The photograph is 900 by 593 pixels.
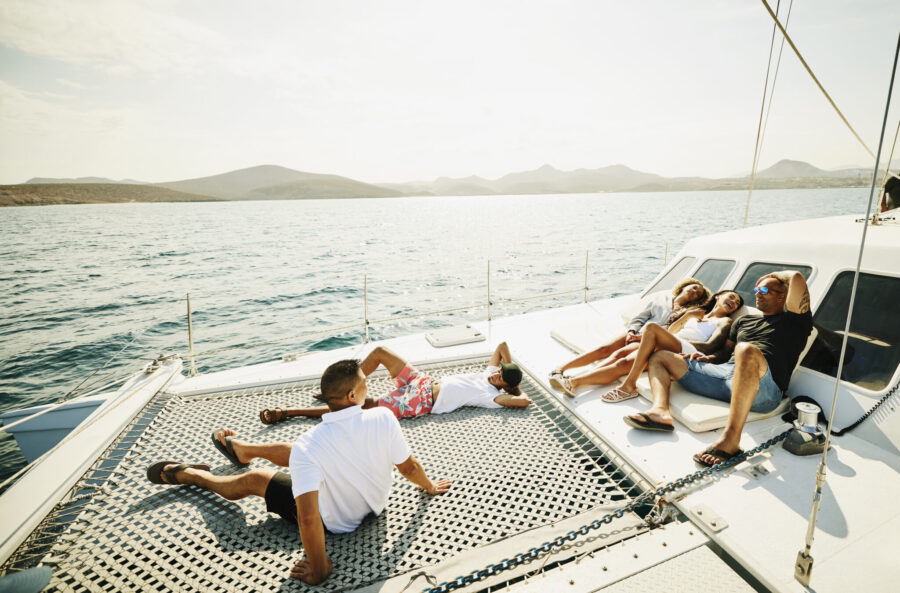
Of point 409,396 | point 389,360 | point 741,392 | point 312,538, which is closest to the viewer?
point 312,538

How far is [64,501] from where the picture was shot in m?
2.32

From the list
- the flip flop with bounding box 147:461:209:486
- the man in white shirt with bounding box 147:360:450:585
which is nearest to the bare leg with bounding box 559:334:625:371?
the man in white shirt with bounding box 147:360:450:585

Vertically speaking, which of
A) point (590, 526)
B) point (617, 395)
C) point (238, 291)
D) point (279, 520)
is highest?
point (617, 395)

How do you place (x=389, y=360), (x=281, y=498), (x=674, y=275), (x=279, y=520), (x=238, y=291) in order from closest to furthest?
→ (x=281, y=498)
(x=279, y=520)
(x=389, y=360)
(x=674, y=275)
(x=238, y=291)

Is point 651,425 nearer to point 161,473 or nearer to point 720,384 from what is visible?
point 720,384

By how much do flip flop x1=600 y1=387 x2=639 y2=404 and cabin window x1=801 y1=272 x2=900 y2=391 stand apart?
4.09 feet

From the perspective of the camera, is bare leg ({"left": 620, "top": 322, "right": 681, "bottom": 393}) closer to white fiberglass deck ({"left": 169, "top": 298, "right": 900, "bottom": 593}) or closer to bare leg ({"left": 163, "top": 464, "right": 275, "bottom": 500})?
white fiberglass deck ({"left": 169, "top": 298, "right": 900, "bottom": 593})

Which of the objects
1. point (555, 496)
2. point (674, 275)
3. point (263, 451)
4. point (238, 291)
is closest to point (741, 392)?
point (555, 496)

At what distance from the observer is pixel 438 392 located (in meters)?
3.29

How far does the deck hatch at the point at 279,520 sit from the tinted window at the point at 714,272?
7.85ft

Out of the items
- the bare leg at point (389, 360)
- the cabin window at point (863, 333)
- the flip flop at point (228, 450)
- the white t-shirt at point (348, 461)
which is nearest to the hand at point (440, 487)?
the white t-shirt at point (348, 461)

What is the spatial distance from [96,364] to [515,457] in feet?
33.9

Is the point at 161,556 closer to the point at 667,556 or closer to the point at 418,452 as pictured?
the point at 418,452

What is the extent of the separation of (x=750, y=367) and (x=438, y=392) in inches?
83.8
